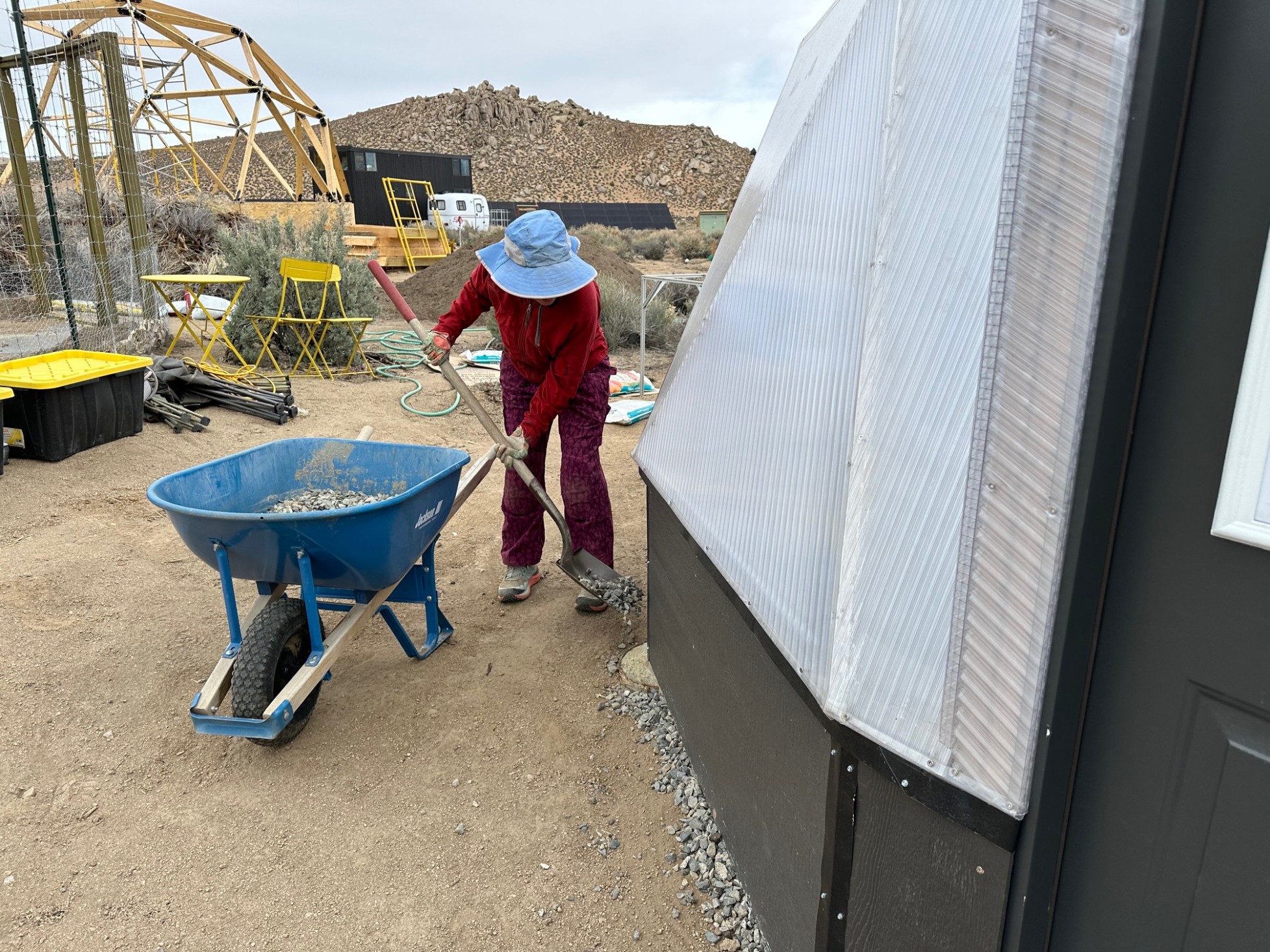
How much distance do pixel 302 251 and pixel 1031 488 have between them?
9116mm

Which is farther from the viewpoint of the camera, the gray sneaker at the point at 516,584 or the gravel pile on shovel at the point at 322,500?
the gray sneaker at the point at 516,584

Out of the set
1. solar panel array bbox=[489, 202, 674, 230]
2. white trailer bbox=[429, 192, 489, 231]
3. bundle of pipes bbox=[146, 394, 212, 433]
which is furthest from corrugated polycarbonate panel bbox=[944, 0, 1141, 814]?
solar panel array bbox=[489, 202, 674, 230]

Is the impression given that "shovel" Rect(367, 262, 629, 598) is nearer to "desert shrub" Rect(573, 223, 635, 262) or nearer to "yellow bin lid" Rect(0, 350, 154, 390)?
"yellow bin lid" Rect(0, 350, 154, 390)

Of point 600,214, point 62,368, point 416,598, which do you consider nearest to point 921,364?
point 416,598

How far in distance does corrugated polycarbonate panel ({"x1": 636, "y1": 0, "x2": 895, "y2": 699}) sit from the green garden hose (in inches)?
197

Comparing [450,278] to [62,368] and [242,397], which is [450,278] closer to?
[242,397]

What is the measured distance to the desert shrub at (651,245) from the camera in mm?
22422

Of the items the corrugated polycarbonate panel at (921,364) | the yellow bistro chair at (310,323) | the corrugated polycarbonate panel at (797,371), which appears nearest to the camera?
the corrugated polycarbonate panel at (921,364)

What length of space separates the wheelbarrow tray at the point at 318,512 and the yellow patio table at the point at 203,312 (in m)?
4.04

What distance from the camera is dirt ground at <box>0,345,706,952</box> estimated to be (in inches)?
77.7

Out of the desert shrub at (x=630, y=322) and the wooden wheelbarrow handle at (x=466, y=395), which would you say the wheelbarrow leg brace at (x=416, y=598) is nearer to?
the wooden wheelbarrow handle at (x=466, y=395)

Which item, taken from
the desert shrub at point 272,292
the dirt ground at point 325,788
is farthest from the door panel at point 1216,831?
the desert shrub at point 272,292

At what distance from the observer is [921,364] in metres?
1.13

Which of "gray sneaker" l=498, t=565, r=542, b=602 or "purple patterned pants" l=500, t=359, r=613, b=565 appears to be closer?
"purple patterned pants" l=500, t=359, r=613, b=565
